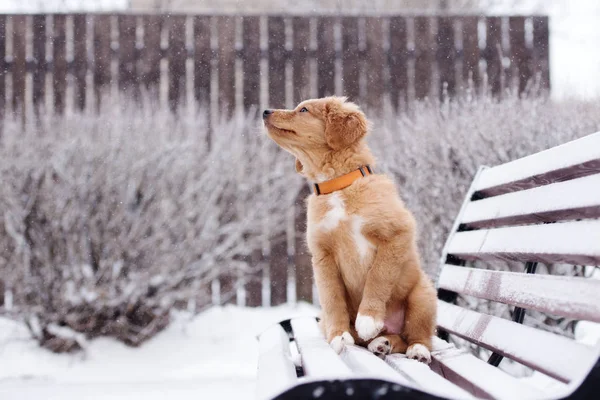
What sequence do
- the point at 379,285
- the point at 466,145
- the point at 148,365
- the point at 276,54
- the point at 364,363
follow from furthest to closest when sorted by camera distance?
the point at 276,54 < the point at 148,365 < the point at 466,145 < the point at 379,285 < the point at 364,363

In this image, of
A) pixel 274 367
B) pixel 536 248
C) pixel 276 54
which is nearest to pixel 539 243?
pixel 536 248

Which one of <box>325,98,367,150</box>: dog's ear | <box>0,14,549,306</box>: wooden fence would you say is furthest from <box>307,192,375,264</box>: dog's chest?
<box>0,14,549,306</box>: wooden fence

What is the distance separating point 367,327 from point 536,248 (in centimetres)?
50

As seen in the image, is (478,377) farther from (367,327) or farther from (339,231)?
(339,231)

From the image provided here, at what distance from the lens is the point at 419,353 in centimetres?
167

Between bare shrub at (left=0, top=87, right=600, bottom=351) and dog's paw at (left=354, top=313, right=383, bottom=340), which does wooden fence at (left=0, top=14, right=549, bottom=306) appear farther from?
dog's paw at (left=354, top=313, right=383, bottom=340)

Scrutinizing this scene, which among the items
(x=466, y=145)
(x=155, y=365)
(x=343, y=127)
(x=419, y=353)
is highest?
(x=466, y=145)

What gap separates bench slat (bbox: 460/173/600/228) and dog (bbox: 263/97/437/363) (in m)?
0.29

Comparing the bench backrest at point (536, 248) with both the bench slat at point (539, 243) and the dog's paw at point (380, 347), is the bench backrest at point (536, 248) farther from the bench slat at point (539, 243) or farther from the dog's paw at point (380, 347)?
the dog's paw at point (380, 347)

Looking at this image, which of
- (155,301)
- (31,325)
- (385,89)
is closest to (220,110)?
(385,89)

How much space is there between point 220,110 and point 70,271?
222cm

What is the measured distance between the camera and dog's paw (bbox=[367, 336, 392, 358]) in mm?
1708

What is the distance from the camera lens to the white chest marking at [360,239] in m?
1.79

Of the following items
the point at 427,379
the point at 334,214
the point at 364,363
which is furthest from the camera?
the point at 334,214
